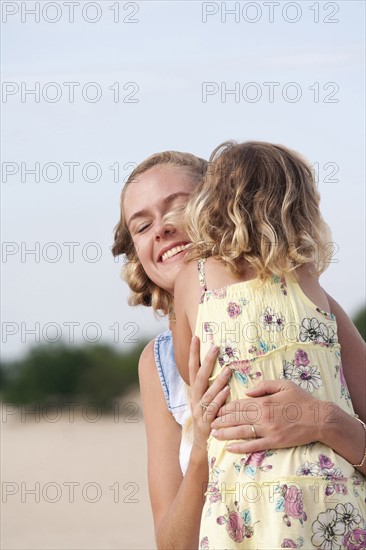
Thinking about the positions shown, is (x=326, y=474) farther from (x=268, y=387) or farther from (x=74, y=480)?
(x=74, y=480)

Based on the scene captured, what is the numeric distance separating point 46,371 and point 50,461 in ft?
3.90

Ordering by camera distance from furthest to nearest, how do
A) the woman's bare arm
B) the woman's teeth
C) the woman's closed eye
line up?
1. the woman's closed eye
2. the woman's teeth
3. the woman's bare arm

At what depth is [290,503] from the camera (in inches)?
95.1

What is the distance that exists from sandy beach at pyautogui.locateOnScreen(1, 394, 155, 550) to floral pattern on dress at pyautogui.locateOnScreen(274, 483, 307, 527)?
5518 millimetres

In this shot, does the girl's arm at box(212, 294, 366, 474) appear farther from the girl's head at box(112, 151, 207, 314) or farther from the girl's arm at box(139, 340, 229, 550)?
the girl's head at box(112, 151, 207, 314)

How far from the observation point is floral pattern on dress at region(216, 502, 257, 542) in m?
2.45

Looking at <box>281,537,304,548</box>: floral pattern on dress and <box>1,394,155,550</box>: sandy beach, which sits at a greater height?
<box>281,537,304,548</box>: floral pattern on dress

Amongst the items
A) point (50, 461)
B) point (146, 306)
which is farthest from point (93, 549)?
point (146, 306)

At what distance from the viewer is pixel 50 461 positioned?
1140cm

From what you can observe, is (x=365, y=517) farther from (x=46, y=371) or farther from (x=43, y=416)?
(x=43, y=416)

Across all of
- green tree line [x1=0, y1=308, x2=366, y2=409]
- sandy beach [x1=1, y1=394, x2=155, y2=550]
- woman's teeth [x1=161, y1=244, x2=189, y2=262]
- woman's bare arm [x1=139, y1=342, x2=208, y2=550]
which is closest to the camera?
woman's bare arm [x1=139, y1=342, x2=208, y2=550]

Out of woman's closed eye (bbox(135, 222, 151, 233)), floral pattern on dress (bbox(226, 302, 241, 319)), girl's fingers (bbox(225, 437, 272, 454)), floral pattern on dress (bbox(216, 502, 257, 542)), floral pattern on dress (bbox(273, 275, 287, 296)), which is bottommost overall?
floral pattern on dress (bbox(216, 502, 257, 542))

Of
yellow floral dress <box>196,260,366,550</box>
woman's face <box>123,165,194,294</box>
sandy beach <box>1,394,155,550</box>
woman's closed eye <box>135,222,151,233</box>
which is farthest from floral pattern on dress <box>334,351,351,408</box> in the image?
sandy beach <box>1,394,155,550</box>

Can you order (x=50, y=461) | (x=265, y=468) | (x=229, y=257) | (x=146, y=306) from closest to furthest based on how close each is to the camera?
1. (x=265, y=468)
2. (x=229, y=257)
3. (x=146, y=306)
4. (x=50, y=461)
